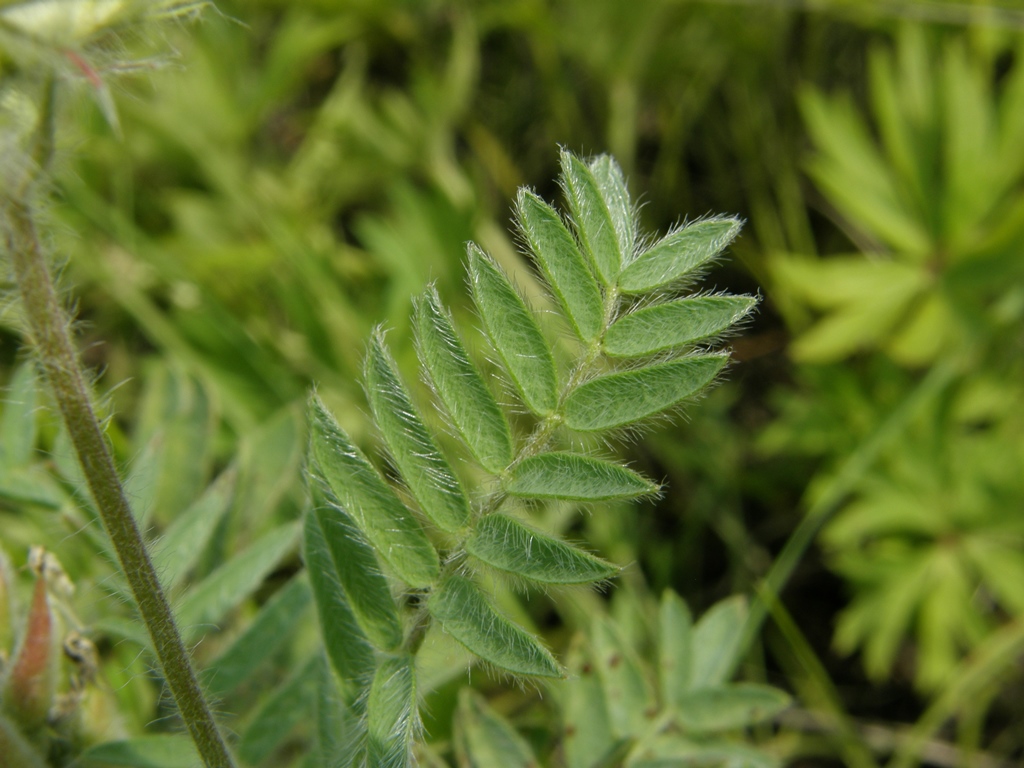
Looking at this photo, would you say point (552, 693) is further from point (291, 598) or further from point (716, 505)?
point (716, 505)

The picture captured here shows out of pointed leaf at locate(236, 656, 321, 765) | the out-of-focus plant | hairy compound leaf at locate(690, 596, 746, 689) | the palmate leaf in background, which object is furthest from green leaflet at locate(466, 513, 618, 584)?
the out-of-focus plant

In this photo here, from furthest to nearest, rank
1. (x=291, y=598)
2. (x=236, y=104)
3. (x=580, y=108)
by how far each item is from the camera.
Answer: (x=580, y=108) < (x=236, y=104) < (x=291, y=598)

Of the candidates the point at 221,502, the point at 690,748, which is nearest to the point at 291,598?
the point at 221,502

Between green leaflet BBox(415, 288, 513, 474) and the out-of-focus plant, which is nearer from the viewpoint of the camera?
green leaflet BBox(415, 288, 513, 474)

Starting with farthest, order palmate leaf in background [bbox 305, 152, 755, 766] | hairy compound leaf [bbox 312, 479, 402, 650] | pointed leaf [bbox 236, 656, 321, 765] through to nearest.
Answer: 1. pointed leaf [bbox 236, 656, 321, 765]
2. hairy compound leaf [bbox 312, 479, 402, 650]
3. palmate leaf in background [bbox 305, 152, 755, 766]

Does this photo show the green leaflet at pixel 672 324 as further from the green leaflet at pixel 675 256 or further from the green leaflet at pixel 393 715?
the green leaflet at pixel 393 715

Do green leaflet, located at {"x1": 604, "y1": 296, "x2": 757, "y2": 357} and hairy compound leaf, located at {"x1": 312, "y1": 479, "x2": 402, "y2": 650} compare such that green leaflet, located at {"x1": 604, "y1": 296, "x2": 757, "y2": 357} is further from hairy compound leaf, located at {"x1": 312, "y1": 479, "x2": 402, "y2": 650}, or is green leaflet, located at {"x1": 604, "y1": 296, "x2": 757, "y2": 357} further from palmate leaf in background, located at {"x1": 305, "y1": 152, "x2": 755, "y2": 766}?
hairy compound leaf, located at {"x1": 312, "y1": 479, "x2": 402, "y2": 650}

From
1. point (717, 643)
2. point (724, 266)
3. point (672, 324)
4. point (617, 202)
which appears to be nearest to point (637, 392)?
point (672, 324)
